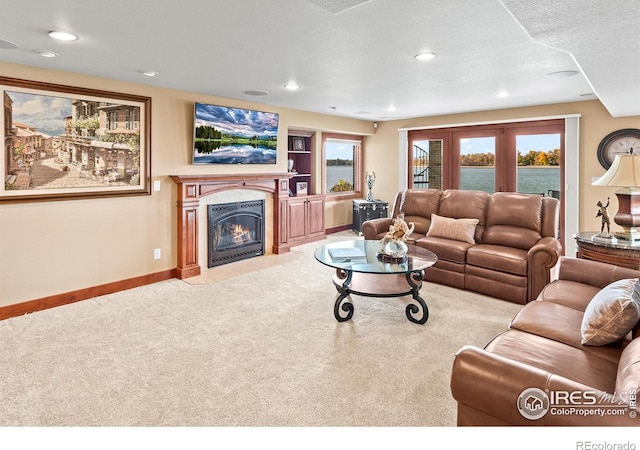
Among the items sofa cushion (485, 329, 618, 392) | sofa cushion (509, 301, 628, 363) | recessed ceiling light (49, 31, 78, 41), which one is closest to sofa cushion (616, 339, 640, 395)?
sofa cushion (485, 329, 618, 392)

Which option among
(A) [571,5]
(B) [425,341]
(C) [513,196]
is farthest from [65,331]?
(C) [513,196]

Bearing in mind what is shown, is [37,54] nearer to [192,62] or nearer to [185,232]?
[192,62]

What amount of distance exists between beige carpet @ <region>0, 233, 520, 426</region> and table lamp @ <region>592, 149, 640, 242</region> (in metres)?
1.29

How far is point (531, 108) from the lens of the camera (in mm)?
5840

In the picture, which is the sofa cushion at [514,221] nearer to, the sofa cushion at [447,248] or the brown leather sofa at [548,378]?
the sofa cushion at [447,248]

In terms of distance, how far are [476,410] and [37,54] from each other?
4009 mm

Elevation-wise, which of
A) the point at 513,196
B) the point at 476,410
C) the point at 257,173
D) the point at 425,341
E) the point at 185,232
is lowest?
the point at 425,341

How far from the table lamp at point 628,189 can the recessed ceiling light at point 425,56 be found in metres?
1.90

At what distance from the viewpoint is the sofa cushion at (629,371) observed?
135 centimetres

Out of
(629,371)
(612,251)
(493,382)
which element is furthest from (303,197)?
(629,371)

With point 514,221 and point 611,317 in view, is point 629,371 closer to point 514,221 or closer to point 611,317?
point 611,317

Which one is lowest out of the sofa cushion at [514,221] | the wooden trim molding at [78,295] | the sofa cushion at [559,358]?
Answer: the wooden trim molding at [78,295]

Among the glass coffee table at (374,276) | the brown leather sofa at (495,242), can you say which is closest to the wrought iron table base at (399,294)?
the glass coffee table at (374,276)

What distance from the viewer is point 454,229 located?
467 centimetres
